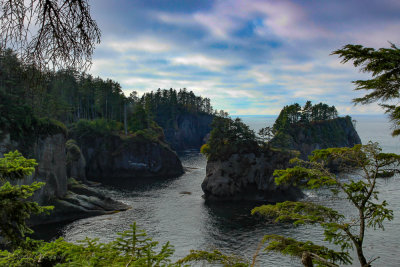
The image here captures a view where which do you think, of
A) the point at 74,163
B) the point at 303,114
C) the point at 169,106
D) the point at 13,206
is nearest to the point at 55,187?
the point at 74,163

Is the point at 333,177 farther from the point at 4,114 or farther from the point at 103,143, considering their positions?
the point at 103,143

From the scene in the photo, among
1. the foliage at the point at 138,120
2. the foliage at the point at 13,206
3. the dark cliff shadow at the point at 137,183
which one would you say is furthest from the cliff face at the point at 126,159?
the foliage at the point at 13,206

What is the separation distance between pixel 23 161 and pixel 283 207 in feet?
30.6

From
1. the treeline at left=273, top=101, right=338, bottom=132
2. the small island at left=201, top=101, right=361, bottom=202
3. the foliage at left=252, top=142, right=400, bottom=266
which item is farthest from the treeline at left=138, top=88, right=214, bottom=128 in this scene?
the foliage at left=252, top=142, right=400, bottom=266

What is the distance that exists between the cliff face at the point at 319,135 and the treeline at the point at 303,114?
2625 mm

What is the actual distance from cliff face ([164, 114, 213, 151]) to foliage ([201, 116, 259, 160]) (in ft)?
249

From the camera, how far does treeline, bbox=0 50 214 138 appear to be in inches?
195

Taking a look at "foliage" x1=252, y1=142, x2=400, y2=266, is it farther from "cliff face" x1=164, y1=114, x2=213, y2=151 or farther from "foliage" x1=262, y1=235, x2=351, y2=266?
"cliff face" x1=164, y1=114, x2=213, y2=151

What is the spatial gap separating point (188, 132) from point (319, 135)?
2604 inches

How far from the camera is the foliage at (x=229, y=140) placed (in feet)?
200

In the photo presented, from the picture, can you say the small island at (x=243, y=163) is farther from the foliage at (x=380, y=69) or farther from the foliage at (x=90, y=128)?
the foliage at (x=380, y=69)

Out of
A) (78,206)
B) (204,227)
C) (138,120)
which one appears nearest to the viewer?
(204,227)

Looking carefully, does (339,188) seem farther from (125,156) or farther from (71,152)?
(125,156)

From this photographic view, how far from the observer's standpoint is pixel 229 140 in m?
62.3
